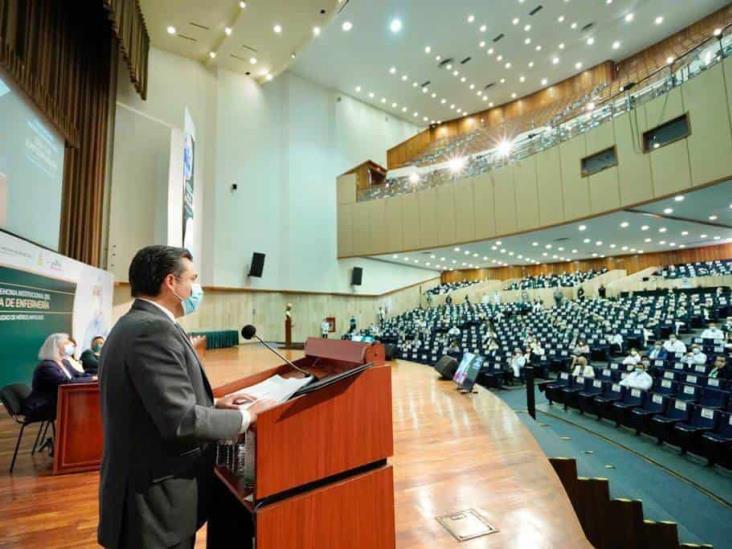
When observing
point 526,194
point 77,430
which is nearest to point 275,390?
point 77,430

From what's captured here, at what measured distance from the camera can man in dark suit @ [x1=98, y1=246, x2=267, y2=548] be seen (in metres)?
0.87

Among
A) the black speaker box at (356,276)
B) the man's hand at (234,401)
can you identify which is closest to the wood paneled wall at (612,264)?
the black speaker box at (356,276)

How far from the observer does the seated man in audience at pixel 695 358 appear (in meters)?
6.29

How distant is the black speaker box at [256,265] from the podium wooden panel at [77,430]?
9.93 metres

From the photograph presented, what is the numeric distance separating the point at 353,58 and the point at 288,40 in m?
4.17

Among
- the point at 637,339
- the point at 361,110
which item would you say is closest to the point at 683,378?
the point at 637,339

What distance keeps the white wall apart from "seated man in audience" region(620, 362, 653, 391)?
10179mm

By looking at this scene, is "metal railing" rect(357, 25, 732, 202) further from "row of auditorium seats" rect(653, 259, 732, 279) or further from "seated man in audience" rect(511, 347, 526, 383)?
"row of auditorium seats" rect(653, 259, 732, 279)

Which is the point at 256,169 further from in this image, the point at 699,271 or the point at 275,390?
the point at 699,271

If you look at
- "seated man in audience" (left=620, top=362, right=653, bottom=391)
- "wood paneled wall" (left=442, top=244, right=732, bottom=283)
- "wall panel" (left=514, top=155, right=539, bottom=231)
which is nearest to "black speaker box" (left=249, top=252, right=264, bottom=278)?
"wall panel" (left=514, top=155, right=539, bottom=231)

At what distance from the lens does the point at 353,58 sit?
14.9m

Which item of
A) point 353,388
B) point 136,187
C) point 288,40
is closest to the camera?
point 353,388

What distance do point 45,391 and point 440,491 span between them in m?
2.94

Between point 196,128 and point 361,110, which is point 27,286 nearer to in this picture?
point 196,128
